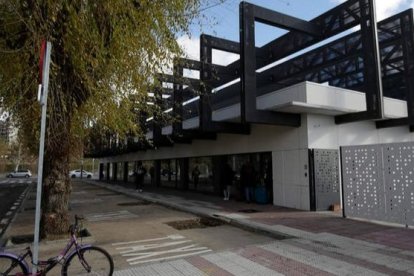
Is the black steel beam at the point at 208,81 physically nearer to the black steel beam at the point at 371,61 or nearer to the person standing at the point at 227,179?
the person standing at the point at 227,179

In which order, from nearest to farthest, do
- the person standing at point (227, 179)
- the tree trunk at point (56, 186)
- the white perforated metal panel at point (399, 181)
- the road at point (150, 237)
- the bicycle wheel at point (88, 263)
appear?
the bicycle wheel at point (88, 263) < the road at point (150, 237) < the tree trunk at point (56, 186) < the white perforated metal panel at point (399, 181) < the person standing at point (227, 179)

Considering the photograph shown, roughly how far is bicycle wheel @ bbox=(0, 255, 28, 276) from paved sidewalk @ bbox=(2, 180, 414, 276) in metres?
1.52

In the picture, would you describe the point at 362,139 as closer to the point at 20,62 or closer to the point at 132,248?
the point at 132,248

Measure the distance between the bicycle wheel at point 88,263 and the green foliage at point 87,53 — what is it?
252 cm

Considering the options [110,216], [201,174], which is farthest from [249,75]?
[201,174]

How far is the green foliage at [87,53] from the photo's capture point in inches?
224

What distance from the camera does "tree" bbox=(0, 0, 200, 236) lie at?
224 inches

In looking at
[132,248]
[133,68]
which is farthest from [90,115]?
[132,248]

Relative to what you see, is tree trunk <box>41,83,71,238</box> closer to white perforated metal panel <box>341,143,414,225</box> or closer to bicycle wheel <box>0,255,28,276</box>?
bicycle wheel <box>0,255,28,276</box>

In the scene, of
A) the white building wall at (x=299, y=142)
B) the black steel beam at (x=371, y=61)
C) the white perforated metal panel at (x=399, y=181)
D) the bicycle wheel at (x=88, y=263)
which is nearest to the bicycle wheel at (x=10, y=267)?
the bicycle wheel at (x=88, y=263)

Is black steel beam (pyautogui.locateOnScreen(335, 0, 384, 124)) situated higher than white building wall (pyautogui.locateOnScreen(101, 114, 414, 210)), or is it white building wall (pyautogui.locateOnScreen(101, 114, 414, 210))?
black steel beam (pyautogui.locateOnScreen(335, 0, 384, 124))

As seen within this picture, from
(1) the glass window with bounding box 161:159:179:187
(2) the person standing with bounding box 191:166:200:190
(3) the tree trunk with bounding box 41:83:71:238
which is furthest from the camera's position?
(1) the glass window with bounding box 161:159:179:187

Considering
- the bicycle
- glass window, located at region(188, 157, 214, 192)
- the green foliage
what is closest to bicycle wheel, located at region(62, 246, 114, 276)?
the bicycle

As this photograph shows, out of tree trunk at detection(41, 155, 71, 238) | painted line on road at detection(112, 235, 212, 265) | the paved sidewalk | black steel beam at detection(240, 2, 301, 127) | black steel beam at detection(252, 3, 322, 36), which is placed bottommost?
painted line on road at detection(112, 235, 212, 265)
